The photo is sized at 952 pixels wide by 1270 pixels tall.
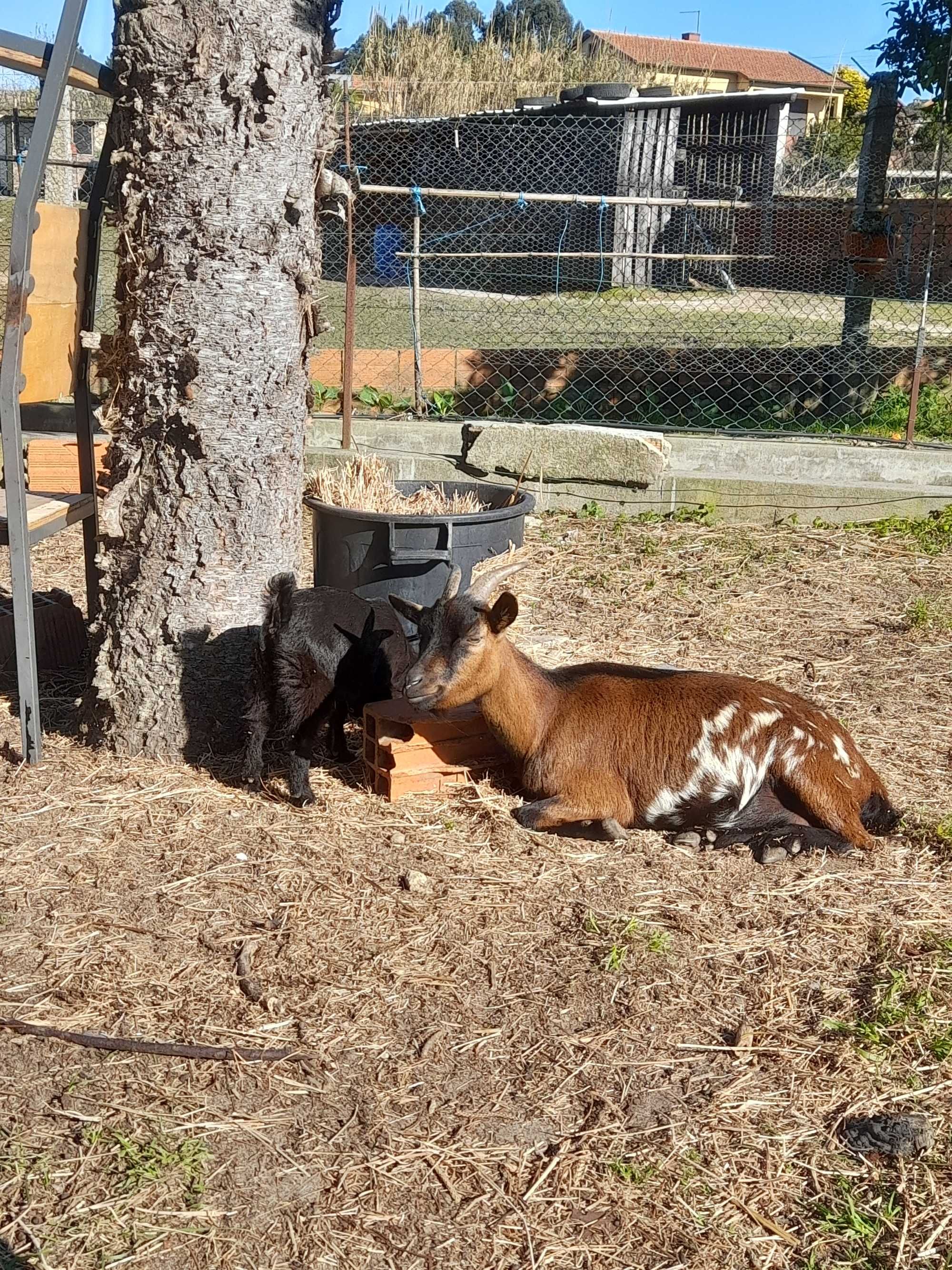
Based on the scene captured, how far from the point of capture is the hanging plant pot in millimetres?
10281

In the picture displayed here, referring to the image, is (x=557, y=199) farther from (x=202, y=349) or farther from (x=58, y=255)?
(x=202, y=349)

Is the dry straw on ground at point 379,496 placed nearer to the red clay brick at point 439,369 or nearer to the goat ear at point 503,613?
the goat ear at point 503,613

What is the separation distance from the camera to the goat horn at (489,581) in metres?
4.34

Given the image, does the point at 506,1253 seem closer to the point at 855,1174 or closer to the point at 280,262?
the point at 855,1174

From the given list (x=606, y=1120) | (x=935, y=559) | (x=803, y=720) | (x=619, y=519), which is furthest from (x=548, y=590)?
(x=606, y=1120)

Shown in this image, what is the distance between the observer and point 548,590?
7.44 metres

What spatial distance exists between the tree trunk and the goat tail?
20 cm

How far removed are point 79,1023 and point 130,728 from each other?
1773 mm

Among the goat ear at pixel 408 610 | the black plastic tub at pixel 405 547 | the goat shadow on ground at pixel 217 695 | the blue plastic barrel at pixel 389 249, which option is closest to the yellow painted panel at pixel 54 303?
the goat shadow on ground at pixel 217 695

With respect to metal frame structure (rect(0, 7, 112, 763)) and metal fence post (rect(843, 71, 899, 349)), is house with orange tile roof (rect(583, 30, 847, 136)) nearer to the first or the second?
metal fence post (rect(843, 71, 899, 349))

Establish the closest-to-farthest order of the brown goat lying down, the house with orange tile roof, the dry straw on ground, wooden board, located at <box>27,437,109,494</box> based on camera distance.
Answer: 1. the brown goat lying down
2. the dry straw on ground
3. wooden board, located at <box>27,437,109,494</box>
4. the house with orange tile roof

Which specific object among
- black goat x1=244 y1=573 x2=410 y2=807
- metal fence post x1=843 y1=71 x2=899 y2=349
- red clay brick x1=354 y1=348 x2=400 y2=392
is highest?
metal fence post x1=843 y1=71 x2=899 y2=349

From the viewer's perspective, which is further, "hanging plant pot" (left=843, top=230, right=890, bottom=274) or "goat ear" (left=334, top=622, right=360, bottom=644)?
"hanging plant pot" (left=843, top=230, right=890, bottom=274)

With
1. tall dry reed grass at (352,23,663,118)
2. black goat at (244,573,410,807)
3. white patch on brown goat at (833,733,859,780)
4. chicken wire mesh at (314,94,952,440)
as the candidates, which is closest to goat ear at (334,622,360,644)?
black goat at (244,573,410,807)
